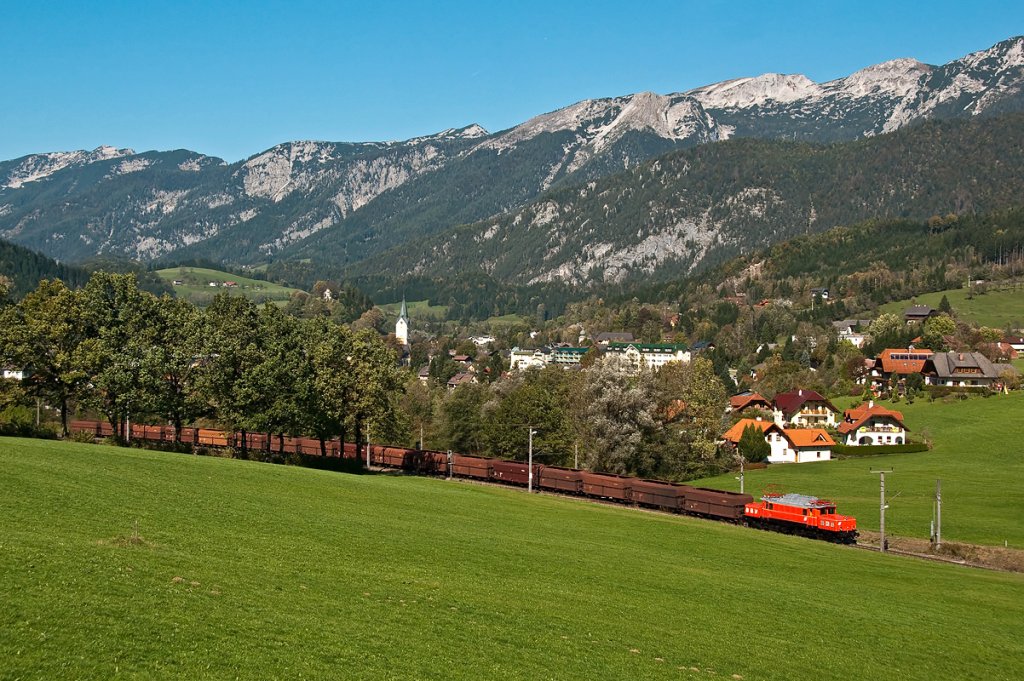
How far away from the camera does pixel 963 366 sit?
478 ft

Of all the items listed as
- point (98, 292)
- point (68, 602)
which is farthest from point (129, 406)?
point (68, 602)

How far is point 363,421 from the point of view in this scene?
7312cm

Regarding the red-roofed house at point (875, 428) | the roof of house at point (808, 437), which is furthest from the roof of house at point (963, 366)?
the roof of house at point (808, 437)

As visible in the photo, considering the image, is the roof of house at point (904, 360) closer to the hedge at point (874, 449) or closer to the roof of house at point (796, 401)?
the roof of house at point (796, 401)

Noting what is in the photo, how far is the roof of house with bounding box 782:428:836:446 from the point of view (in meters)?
110

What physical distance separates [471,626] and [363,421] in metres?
49.7

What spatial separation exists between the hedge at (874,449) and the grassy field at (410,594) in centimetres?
5744

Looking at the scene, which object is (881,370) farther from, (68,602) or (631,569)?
(68,602)

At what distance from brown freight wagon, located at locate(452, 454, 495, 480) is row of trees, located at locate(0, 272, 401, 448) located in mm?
7627

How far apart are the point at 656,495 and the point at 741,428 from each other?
186 ft

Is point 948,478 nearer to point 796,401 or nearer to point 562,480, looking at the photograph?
point 562,480

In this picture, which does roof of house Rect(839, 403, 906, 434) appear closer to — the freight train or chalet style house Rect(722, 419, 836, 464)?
chalet style house Rect(722, 419, 836, 464)

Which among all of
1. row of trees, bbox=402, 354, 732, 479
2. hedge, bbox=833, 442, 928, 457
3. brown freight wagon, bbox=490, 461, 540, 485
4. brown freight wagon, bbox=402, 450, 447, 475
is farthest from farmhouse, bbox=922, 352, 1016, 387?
brown freight wagon, bbox=402, 450, 447, 475

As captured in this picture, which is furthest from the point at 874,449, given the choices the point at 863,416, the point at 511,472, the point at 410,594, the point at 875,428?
the point at 410,594
